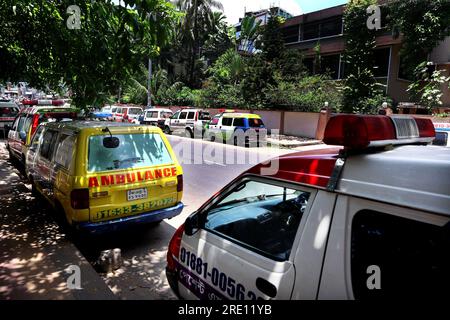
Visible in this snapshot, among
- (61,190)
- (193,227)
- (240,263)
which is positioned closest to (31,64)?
(61,190)

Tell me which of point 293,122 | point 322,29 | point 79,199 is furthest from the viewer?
point 322,29

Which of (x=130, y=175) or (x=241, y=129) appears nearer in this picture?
(x=130, y=175)

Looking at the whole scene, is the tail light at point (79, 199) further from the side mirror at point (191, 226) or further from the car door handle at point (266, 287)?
the car door handle at point (266, 287)

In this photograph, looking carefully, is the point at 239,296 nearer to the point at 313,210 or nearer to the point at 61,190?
the point at 313,210

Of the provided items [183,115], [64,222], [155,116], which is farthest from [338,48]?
[64,222]

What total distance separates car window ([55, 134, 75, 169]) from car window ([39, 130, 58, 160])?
1.11 feet

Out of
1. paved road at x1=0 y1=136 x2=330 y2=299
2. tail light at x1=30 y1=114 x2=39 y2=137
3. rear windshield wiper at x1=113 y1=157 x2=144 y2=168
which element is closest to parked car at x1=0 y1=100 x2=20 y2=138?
tail light at x1=30 y1=114 x2=39 y2=137

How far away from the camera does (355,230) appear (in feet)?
5.52

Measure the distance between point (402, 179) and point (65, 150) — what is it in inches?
175

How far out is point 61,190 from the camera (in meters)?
4.45

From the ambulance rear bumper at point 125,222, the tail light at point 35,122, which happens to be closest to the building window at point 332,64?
the tail light at point 35,122

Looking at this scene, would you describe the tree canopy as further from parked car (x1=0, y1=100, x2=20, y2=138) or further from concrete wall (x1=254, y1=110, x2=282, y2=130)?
concrete wall (x1=254, y1=110, x2=282, y2=130)

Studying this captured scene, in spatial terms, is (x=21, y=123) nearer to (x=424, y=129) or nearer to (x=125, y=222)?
(x=125, y=222)

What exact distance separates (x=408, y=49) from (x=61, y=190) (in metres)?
22.1
